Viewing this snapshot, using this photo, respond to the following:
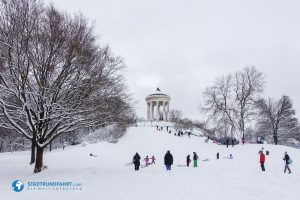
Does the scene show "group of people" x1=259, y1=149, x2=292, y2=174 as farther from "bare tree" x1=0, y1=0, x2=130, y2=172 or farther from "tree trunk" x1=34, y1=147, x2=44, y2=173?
"tree trunk" x1=34, y1=147, x2=44, y2=173

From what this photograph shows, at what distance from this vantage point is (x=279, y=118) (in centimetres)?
4481

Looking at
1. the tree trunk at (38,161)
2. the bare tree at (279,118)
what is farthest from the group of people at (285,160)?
the bare tree at (279,118)

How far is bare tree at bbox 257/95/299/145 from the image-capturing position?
147 ft

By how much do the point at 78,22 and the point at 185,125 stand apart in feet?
135

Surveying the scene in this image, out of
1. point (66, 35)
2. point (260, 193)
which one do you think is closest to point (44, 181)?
point (66, 35)

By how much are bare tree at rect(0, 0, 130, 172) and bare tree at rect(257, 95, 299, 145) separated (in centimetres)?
3441

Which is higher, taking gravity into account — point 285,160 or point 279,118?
point 279,118

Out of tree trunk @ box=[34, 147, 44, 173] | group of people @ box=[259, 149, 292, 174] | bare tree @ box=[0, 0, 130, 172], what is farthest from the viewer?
tree trunk @ box=[34, 147, 44, 173]

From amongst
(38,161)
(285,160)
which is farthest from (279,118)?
(38,161)

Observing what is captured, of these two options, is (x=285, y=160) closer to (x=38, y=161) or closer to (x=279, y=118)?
(x=38, y=161)

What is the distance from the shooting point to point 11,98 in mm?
15969

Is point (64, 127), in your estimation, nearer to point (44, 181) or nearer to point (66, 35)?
point (44, 181)

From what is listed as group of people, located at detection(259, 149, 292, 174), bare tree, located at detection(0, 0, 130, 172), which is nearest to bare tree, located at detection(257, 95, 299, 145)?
group of people, located at detection(259, 149, 292, 174)

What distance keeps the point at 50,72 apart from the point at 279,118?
40260mm
